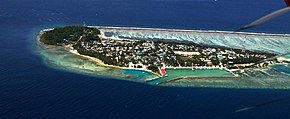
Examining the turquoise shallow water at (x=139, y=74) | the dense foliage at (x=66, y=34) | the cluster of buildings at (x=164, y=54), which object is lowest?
the turquoise shallow water at (x=139, y=74)

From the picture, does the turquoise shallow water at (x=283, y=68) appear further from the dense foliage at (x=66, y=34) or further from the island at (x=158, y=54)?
the dense foliage at (x=66, y=34)

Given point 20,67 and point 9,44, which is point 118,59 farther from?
point 9,44

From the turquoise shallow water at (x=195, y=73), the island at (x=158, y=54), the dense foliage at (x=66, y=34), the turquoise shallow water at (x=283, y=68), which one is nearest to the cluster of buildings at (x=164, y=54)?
the island at (x=158, y=54)

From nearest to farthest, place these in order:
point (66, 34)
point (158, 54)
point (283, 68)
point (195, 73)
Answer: point (195, 73) < point (283, 68) < point (158, 54) < point (66, 34)

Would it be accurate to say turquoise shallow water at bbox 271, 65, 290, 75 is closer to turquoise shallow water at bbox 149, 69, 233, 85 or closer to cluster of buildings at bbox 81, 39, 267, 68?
cluster of buildings at bbox 81, 39, 267, 68

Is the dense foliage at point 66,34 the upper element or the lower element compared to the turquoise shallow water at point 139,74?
upper

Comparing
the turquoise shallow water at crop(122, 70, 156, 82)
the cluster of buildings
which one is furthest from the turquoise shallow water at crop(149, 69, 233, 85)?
the turquoise shallow water at crop(122, 70, 156, 82)

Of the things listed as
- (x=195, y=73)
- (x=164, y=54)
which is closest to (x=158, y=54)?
(x=164, y=54)

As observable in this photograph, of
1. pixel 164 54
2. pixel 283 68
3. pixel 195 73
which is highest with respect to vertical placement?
pixel 164 54

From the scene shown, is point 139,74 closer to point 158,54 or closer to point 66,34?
point 158,54
